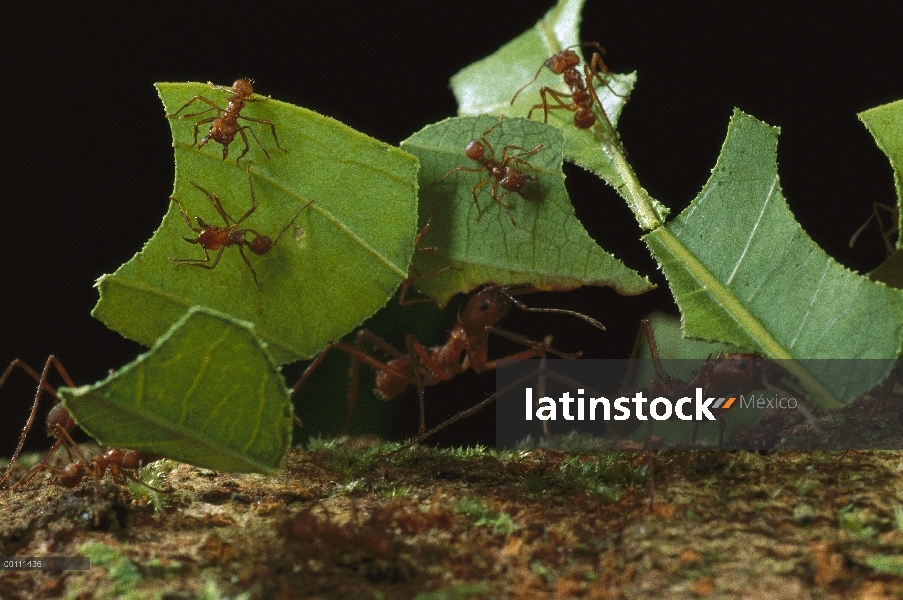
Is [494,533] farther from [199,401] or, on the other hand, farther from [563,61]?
[563,61]

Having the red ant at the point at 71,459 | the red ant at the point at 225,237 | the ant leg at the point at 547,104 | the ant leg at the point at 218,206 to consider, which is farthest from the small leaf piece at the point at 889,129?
the red ant at the point at 71,459

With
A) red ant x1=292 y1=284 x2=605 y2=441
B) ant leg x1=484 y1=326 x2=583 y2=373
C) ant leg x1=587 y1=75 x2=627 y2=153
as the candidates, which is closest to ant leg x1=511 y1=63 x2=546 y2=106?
ant leg x1=587 y1=75 x2=627 y2=153

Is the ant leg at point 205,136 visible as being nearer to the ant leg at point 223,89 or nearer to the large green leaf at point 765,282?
the ant leg at point 223,89

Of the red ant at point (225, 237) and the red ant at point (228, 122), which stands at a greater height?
the red ant at point (228, 122)

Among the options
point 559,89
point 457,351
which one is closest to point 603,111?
point 559,89

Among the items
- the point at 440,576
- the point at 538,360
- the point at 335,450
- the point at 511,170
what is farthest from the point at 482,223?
the point at 440,576

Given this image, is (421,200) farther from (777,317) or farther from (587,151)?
(777,317)
